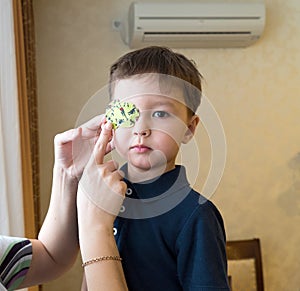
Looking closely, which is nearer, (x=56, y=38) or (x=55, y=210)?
(x=55, y=210)

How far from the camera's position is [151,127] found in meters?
0.91

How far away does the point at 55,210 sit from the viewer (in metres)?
1.08

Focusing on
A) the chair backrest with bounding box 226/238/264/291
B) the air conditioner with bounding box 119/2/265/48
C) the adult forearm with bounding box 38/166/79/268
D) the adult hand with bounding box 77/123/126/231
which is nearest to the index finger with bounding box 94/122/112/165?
the adult hand with bounding box 77/123/126/231

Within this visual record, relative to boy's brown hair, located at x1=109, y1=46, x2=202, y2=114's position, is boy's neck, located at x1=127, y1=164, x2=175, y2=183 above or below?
below

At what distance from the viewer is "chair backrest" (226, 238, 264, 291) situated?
293 cm

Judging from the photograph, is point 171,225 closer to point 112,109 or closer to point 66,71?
point 112,109

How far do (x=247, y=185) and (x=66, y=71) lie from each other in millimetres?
A: 1162

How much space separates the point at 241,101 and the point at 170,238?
7.23ft

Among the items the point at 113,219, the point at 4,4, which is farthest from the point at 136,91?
the point at 4,4

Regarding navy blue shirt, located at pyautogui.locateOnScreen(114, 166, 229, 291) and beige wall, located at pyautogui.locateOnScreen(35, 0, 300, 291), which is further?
beige wall, located at pyautogui.locateOnScreen(35, 0, 300, 291)

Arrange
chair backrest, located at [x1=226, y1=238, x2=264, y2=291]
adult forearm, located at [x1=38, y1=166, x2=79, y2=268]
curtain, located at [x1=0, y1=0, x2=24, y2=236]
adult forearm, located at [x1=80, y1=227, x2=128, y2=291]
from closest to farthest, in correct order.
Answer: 1. adult forearm, located at [x1=80, y1=227, x2=128, y2=291]
2. adult forearm, located at [x1=38, y1=166, x2=79, y2=268]
3. curtain, located at [x1=0, y1=0, x2=24, y2=236]
4. chair backrest, located at [x1=226, y1=238, x2=264, y2=291]

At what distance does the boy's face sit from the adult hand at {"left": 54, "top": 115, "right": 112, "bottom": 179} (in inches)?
2.9

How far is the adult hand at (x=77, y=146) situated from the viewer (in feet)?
3.25

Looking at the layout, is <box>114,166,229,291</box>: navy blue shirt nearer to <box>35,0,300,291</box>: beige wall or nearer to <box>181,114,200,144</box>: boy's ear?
<box>181,114,200,144</box>: boy's ear
